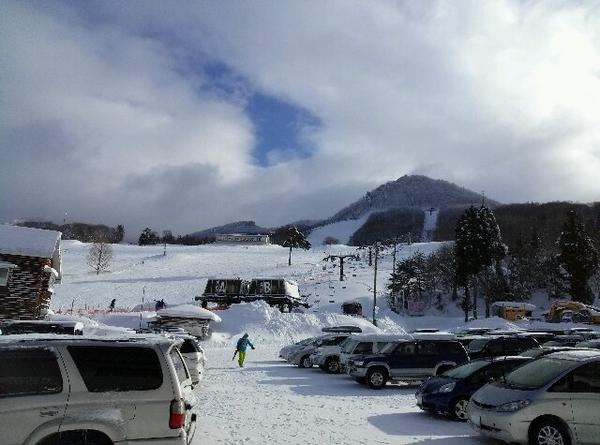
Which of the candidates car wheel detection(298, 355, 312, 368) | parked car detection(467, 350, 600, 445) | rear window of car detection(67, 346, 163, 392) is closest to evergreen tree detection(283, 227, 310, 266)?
car wheel detection(298, 355, 312, 368)

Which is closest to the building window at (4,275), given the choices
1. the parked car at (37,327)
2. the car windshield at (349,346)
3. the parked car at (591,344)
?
the parked car at (37,327)

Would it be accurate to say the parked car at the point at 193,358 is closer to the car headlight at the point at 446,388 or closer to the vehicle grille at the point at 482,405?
the car headlight at the point at 446,388

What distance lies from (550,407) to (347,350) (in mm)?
12863

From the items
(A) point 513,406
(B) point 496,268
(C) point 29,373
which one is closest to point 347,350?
(A) point 513,406

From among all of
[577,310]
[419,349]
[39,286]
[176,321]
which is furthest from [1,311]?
[577,310]

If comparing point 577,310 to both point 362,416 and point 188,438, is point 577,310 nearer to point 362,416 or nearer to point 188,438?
point 362,416

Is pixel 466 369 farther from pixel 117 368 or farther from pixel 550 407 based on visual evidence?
pixel 117 368

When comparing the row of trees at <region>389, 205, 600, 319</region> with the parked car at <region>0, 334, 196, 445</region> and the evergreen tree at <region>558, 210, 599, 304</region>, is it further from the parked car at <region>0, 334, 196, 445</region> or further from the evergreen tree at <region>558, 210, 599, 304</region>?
the parked car at <region>0, 334, 196, 445</region>

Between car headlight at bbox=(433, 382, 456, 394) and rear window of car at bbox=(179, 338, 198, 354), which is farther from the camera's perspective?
rear window of car at bbox=(179, 338, 198, 354)

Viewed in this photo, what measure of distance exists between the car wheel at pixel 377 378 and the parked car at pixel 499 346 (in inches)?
186

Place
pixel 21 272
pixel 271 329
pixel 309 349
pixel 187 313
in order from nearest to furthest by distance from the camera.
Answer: pixel 309 349
pixel 21 272
pixel 187 313
pixel 271 329

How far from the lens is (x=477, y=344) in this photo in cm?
2197

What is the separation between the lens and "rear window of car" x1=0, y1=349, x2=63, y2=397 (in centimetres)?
638

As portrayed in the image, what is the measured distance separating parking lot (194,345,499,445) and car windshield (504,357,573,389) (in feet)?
4.30
